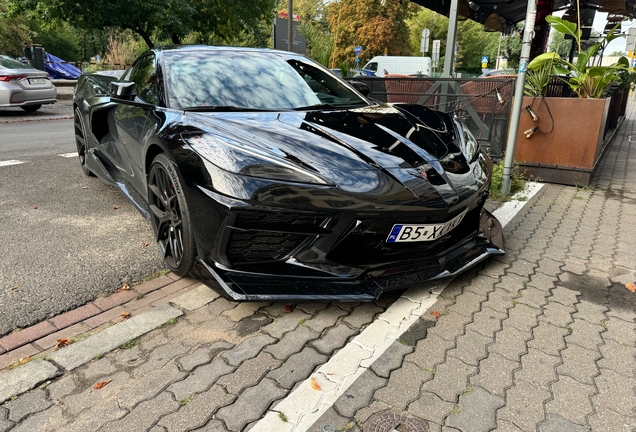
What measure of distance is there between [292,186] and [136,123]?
156 cm

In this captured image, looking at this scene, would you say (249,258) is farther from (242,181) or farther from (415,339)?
(415,339)

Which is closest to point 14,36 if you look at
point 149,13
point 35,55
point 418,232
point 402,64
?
point 35,55

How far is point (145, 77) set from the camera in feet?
11.5

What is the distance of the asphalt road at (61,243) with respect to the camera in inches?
103

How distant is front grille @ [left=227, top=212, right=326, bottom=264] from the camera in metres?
2.18

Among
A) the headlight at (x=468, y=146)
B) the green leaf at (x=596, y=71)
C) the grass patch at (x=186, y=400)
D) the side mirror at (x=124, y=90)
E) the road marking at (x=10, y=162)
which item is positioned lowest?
the grass patch at (x=186, y=400)

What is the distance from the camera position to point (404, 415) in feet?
5.81

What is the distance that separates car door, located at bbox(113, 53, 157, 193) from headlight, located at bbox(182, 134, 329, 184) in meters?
0.85

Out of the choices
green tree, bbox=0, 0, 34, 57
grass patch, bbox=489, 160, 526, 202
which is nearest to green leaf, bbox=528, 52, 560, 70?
grass patch, bbox=489, 160, 526, 202

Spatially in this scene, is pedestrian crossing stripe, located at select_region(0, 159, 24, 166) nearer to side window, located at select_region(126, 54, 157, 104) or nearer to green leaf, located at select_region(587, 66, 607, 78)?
side window, located at select_region(126, 54, 157, 104)

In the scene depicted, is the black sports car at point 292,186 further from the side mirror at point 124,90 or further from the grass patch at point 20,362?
the grass patch at point 20,362

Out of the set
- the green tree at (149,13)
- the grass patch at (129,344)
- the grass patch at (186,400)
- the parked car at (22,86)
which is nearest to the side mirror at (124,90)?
the grass patch at (129,344)

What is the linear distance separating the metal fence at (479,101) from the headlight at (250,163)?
12.1ft

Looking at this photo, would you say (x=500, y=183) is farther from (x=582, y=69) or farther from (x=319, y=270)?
(x=319, y=270)
